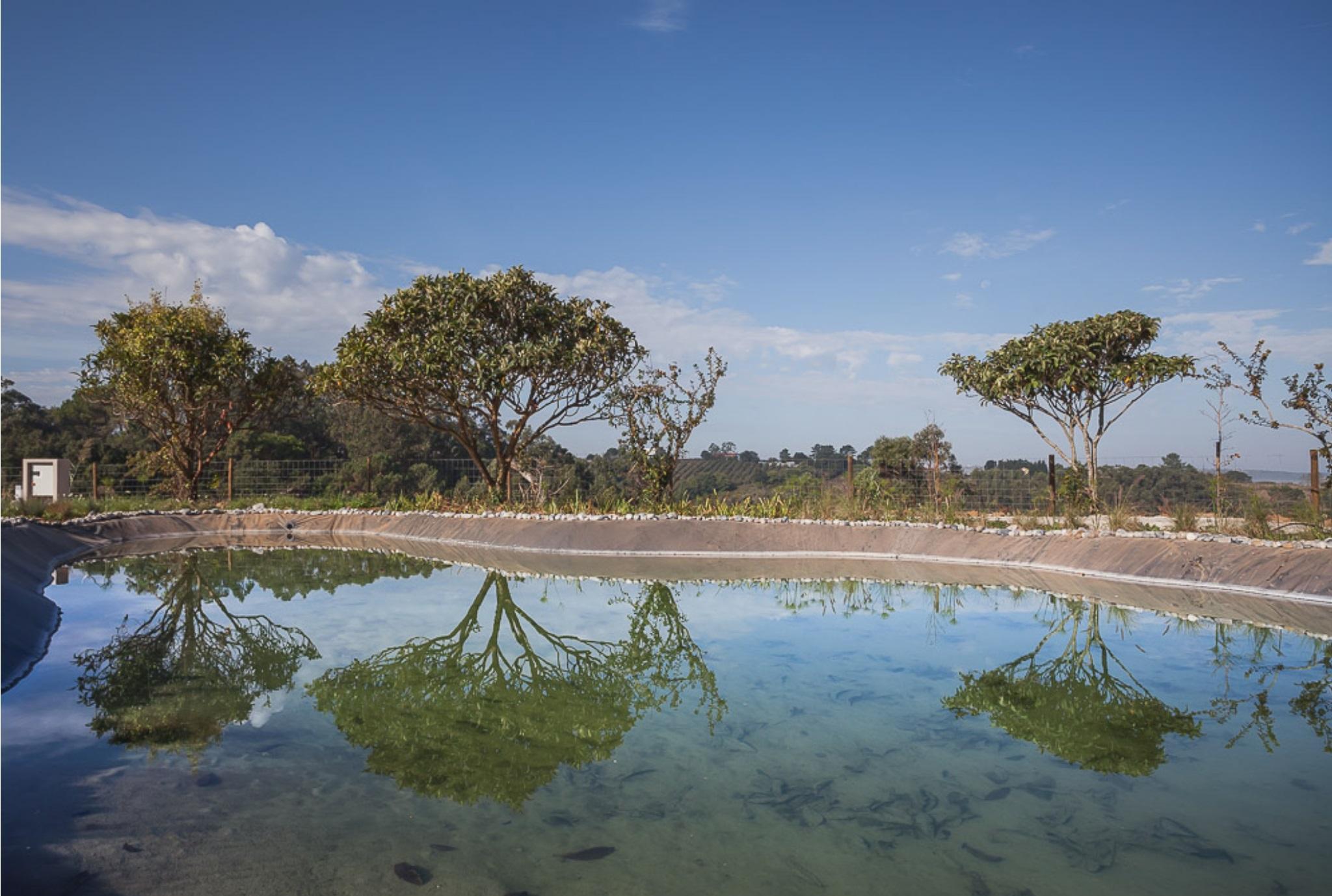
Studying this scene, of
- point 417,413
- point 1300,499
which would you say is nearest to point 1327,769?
point 1300,499

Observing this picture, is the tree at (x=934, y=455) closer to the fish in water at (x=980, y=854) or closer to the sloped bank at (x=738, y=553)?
the sloped bank at (x=738, y=553)

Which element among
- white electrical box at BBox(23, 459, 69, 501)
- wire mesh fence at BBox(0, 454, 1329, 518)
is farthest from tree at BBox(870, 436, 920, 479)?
white electrical box at BBox(23, 459, 69, 501)

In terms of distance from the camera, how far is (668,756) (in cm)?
493

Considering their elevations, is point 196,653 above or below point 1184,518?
below

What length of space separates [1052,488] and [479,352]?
12413mm

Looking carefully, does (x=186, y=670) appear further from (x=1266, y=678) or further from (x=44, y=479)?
(x=44, y=479)

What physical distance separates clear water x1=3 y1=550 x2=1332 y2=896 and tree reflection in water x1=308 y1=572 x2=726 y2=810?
0.03 m

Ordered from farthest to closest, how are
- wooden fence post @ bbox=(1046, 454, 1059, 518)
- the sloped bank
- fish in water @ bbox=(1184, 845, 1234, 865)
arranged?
wooden fence post @ bbox=(1046, 454, 1059, 518)
the sloped bank
fish in water @ bbox=(1184, 845, 1234, 865)

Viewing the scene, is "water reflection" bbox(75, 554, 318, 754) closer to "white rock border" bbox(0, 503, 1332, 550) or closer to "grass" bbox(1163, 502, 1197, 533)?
"white rock border" bbox(0, 503, 1332, 550)

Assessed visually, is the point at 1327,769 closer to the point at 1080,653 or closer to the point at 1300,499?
the point at 1080,653

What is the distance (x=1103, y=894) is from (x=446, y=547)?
1448 centimetres

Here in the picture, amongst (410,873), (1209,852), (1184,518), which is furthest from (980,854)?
(1184,518)

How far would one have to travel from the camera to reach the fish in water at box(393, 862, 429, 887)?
3.39 metres

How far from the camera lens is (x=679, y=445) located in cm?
1827
